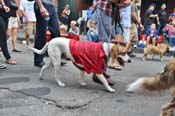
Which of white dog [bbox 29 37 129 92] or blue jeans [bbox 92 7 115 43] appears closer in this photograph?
white dog [bbox 29 37 129 92]

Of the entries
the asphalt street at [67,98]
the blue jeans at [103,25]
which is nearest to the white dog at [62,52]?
the asphalt street at [67,98]

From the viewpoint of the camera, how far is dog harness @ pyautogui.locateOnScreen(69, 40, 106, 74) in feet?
21.0

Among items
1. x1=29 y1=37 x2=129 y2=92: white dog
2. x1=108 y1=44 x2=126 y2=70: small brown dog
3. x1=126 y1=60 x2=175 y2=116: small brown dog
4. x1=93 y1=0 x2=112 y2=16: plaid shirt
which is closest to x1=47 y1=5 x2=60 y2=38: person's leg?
x1=29 y1=37 x2=129 y2=92: white dog

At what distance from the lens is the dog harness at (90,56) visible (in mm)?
6387

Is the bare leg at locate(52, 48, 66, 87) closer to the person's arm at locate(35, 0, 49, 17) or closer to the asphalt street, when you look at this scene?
the asphalt street

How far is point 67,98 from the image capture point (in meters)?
5.98

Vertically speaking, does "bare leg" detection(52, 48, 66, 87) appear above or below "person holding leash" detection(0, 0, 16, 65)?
below

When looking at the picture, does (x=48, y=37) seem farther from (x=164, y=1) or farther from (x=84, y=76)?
(x=164, y=1)

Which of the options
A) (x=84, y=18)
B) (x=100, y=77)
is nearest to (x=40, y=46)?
(x=100, y=77)

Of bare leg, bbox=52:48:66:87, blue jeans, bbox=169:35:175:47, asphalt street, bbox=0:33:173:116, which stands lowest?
blue jeans, bbox=169:35:175:47

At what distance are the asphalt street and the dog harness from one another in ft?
1.20

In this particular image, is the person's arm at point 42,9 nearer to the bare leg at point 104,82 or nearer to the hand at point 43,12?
the hand at point 43,12

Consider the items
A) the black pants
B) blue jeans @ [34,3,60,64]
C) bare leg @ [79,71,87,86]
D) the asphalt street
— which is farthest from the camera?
the black pants

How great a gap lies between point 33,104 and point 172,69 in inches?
84.5
